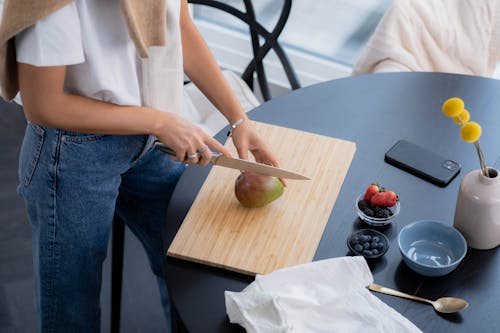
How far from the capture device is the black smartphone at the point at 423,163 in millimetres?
1562

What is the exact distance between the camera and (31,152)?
149cm

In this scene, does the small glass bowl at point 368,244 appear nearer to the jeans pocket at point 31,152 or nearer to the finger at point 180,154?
the finger at point 180,154

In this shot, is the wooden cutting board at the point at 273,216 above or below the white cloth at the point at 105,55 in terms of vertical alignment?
below

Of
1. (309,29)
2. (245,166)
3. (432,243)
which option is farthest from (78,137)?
(309,29)

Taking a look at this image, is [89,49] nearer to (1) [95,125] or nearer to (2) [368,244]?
(1) [95,125]

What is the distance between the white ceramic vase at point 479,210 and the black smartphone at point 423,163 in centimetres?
17

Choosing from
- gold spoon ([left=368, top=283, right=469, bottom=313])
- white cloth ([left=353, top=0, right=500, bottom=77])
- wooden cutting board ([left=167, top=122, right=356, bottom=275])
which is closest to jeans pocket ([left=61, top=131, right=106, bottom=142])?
wooden cutting board ([left=167, top=122, right=356, bottom=275])

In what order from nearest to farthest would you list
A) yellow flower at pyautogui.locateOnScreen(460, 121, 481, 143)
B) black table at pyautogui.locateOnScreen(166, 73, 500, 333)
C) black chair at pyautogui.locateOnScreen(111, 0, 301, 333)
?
yellow flower at pyautogui.locateOnScreen(460, 121, 481, 143), black table at pyautogui.locateOnScreen(166, 73, 500, 333), black chair at pyautogui.locateOnScreen(111, 0, 301, 333)

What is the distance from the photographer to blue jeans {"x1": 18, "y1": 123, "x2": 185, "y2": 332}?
146cm

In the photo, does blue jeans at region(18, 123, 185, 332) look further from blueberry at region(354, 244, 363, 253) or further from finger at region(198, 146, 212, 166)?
blueberry at region(354, 244, 363, 253)

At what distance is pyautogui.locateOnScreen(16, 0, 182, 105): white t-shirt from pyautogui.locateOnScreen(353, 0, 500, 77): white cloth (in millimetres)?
945

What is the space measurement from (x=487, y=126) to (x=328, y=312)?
669 mm

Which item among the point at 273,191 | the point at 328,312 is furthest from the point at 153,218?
the point at 328,312

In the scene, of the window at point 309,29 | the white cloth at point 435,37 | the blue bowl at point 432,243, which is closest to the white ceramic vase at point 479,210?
the blue bowl at point 432,243
